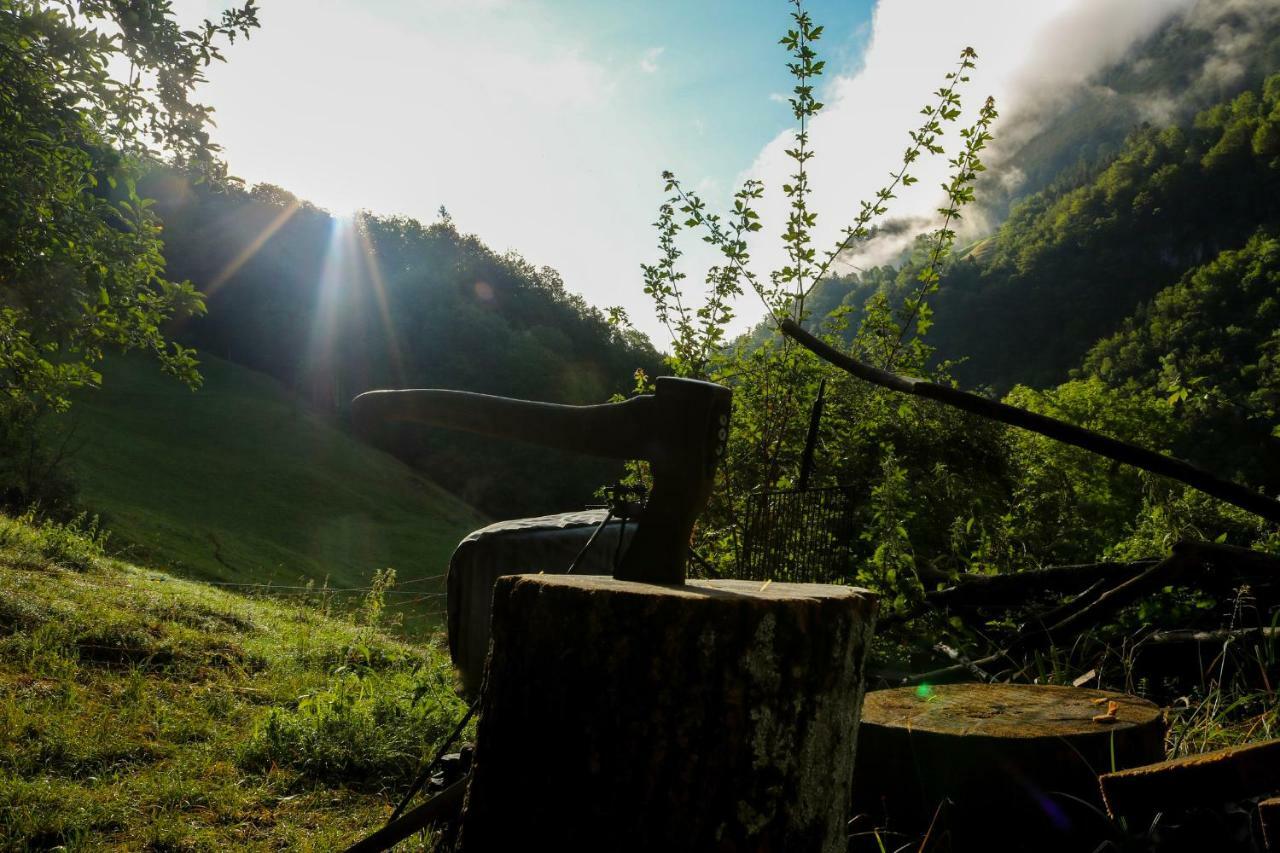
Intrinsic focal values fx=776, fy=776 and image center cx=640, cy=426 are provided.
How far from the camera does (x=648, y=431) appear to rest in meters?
2.06

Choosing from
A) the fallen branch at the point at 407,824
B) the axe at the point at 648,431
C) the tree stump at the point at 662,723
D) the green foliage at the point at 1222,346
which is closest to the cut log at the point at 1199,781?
the tree stump at the point at 662,723

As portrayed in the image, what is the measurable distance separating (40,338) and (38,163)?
1.60 m

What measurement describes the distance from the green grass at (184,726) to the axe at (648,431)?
8.69ft

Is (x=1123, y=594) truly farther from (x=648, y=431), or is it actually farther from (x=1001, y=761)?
(x=648, y=431)

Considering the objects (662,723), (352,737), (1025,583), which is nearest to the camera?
(662,723)

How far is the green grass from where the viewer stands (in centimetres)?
370

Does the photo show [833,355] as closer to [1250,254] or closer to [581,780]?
[581,780]

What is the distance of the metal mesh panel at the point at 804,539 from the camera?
4.87 m

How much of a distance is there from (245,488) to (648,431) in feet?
90.6

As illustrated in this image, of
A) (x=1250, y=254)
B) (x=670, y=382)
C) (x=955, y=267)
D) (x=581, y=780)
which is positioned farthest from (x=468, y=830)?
(x=955, y=267)

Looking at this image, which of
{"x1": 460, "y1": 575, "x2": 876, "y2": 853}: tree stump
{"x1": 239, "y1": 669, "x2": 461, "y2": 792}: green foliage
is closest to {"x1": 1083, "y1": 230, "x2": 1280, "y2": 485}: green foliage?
{"x1": 239, "y1": 669, "x2": 461, "y2": 792}: green foliage

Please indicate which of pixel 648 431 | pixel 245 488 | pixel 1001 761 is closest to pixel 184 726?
pixel 648 431

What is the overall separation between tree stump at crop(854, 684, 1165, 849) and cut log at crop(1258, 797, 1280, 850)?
0.83 m

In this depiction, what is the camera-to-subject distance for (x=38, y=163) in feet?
19.7
